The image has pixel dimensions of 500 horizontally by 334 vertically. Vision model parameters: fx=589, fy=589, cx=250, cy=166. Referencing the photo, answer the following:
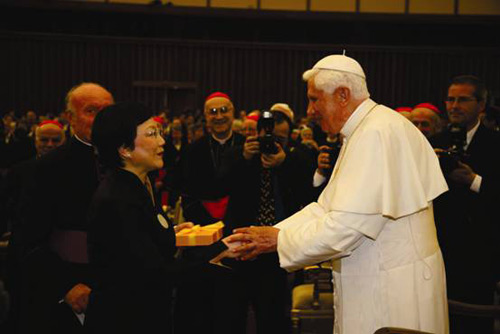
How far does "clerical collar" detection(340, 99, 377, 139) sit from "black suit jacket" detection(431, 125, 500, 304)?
4.26ft

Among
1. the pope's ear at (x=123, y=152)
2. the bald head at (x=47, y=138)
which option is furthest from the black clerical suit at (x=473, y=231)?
the bald head at (x=47, y=138)

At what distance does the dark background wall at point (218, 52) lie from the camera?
17.5 m

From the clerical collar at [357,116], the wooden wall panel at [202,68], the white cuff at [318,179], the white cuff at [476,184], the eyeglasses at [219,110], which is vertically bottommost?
the white cuff at [318,179]

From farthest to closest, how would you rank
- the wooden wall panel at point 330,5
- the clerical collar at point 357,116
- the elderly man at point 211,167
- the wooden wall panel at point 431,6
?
the wooden wall panel at point 330,5
the wooden wall panel at point 431,6
the elderly man at point 211,167
the clerical collar at point 357,116

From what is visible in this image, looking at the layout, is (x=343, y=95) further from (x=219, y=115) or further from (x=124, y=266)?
(x=219, y=115)

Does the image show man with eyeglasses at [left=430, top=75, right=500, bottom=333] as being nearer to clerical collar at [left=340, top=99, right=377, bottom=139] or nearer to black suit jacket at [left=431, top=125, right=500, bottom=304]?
black suit jacket at [left=431, top=125, right=500, bottom=304]

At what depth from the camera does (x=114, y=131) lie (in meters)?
2.56

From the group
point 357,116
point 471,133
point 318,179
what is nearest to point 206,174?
point 318,179

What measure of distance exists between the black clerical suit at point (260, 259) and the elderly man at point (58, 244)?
1.22m

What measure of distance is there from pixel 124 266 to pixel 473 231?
234 centimetres

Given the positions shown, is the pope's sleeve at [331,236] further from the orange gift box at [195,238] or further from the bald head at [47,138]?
the bald head at [47,138]

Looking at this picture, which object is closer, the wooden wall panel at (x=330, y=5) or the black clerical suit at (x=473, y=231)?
the black clerical suit at (x=473, y=231)

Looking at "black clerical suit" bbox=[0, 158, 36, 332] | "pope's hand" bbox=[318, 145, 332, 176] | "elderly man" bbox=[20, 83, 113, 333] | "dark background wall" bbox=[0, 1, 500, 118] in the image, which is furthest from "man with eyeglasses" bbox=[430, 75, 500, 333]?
"dark background wall" bbox=[0, 1, 500, 118]

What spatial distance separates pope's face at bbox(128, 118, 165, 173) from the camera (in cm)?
261
